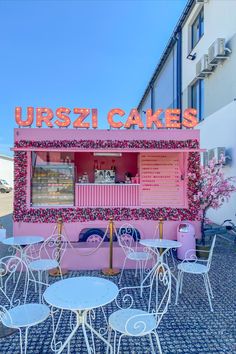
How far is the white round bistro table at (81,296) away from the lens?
90.5 inches

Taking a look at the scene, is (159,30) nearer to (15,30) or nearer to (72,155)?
(15,30)

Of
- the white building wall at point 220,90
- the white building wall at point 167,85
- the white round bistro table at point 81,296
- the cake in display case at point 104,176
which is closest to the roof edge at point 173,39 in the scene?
the white building wall at point 167,85

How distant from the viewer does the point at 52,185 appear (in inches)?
304

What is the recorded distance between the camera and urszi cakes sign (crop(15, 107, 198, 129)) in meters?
7.23

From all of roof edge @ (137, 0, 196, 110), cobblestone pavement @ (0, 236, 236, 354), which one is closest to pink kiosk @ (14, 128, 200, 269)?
cobblestone pavement @ (0, 236, 236, 354)

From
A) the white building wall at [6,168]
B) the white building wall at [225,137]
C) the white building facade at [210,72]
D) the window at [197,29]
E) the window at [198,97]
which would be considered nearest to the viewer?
the white building wall at [225,137]

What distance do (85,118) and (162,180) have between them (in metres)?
2.81

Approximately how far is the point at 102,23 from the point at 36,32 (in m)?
3.69

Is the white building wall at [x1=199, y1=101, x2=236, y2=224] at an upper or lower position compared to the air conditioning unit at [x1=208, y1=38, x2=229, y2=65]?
lower

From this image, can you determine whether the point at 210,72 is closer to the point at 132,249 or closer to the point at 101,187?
the point at 101,187

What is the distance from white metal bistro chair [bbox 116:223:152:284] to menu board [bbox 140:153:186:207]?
888 mm

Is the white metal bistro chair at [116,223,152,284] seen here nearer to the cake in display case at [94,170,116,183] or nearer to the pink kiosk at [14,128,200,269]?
the pink kiosk at [14,128,200,269]

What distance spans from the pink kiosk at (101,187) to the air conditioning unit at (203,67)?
4874 mm

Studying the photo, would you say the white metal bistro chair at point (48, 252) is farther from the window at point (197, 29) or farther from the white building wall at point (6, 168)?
the white building wall at point (6, 168)
